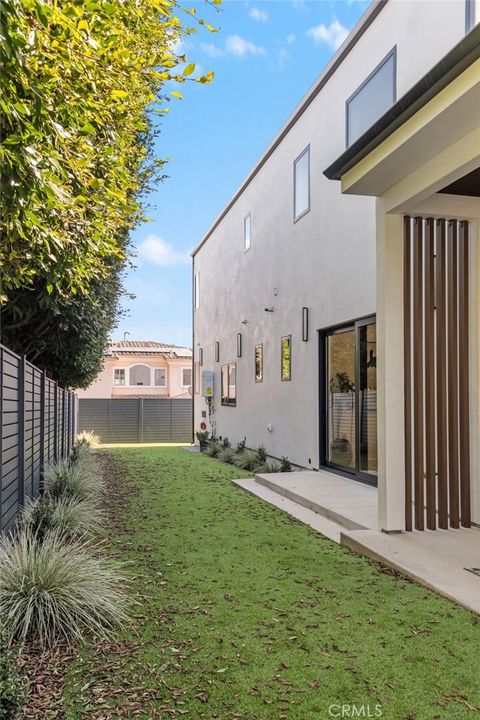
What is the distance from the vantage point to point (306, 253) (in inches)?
392

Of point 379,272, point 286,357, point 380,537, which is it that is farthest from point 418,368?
point 286,357

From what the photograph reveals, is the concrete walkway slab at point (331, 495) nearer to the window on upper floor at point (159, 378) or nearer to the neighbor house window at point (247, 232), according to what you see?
the neighbor house window at point (247, 232)

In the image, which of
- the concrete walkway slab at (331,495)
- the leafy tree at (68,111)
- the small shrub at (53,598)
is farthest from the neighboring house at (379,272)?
the small shrub at (53,598)

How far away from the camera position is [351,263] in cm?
815

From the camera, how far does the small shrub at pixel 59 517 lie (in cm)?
461

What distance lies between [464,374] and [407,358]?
637 millimetres

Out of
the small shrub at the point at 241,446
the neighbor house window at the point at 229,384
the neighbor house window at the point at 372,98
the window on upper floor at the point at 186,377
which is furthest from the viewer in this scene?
the window on upper floor at the point at 186,377

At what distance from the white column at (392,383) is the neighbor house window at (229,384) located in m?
10.1

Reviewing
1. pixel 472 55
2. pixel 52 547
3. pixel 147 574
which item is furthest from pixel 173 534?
pixel 472 55

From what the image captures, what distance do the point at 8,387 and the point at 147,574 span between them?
191 cm

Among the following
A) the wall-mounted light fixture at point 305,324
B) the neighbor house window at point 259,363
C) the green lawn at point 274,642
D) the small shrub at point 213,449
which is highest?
the wall-mounted light fixture at point 305,324

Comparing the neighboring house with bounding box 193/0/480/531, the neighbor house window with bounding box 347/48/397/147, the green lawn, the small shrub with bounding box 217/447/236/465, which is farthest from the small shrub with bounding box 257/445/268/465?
the neighbor house window with bounding box 347/48/397/147

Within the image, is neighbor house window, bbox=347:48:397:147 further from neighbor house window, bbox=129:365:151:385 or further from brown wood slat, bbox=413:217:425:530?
neighbor house window, bbox=129:365:151:385

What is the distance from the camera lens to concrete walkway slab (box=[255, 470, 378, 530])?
5992 mm
